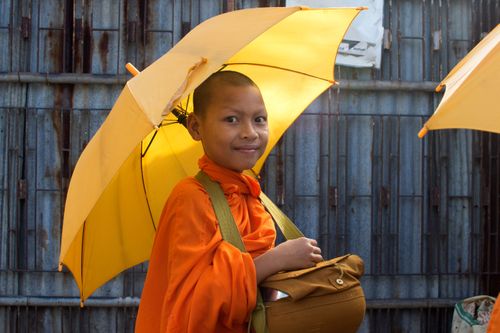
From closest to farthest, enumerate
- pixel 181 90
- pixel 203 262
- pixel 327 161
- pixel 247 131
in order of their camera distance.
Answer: pixel 181 90, pixel 203 262, pixel 247 131, pixel 327 161

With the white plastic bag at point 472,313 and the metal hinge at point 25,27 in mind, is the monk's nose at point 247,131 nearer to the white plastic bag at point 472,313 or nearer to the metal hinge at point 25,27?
the white plastic bag at point 472,313

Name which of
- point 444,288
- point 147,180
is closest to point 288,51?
point 147,180

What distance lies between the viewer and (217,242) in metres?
2.53

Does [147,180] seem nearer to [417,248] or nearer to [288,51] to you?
[288,51]

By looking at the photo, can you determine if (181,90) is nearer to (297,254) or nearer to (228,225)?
(228,225)

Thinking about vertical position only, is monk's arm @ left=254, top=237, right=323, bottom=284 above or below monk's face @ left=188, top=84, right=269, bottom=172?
below

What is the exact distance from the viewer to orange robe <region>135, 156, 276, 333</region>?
95.7 inches

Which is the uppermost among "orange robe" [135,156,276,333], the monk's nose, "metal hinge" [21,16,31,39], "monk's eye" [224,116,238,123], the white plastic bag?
"metal hinge" [21,16,31,39]

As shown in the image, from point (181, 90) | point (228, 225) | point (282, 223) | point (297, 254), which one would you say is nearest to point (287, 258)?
point (297, 254)

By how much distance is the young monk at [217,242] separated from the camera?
8.00ft

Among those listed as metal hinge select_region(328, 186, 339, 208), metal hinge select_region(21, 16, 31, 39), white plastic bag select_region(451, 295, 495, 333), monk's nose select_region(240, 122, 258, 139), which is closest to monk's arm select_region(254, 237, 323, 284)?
monk's nose select_region(240, 122, 258, 139)

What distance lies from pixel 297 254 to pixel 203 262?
1.05 feet

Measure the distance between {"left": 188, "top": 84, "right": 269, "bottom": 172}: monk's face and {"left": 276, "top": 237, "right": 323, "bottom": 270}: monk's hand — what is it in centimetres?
37

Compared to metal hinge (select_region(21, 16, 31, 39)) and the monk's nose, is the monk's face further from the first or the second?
metal hinge (select_region(21, 16, 31, 39))
